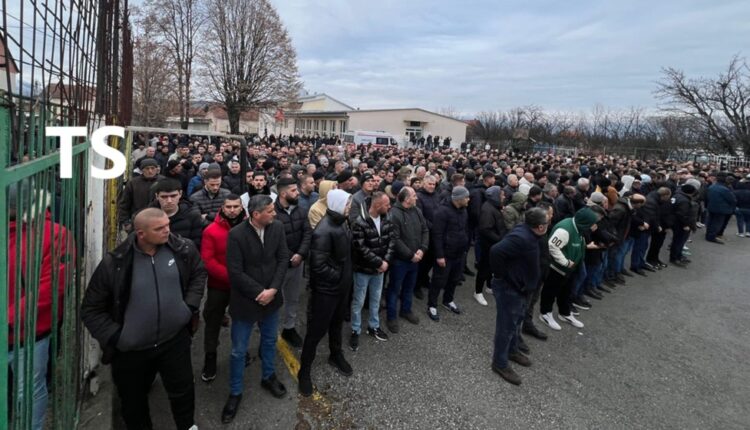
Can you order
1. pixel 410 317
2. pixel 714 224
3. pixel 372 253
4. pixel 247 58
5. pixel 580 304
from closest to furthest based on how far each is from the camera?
pixel 372 253, pixel 410 317, pixel 580 304, pixel 714 224, pixel 247 58

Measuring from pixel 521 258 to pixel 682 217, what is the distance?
687cm

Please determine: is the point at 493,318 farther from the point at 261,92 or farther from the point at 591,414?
the point at 261,92

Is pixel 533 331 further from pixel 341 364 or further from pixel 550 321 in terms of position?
pixel 341 364

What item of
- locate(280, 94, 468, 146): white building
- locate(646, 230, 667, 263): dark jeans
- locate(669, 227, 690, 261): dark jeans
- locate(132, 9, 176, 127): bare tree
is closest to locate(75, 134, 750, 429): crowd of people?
locate(646, 230, 667, 263): dark jeans

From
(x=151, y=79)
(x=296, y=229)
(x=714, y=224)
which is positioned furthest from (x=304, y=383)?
(x=151, y=79)

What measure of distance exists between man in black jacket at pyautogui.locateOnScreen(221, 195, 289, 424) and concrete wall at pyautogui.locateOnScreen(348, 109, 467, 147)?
42.2 metres

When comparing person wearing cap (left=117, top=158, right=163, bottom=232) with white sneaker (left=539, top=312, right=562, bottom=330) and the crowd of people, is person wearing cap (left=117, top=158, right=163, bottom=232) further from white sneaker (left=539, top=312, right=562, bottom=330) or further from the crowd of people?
white sneaker (left=539, top=312, right=562, bottom=330)

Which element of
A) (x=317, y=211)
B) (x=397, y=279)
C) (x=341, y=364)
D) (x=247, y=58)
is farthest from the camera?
(x=247, y=58)

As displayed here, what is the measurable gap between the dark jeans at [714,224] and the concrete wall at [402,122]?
1376 inches

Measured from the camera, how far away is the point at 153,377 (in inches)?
109

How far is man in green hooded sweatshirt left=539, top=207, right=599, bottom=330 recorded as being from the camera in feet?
16.2

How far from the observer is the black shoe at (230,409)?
3.19 meters

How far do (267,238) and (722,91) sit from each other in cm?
3156

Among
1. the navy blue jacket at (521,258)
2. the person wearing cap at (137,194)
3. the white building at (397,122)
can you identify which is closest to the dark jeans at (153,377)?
the person wearing cap at (137,194)
